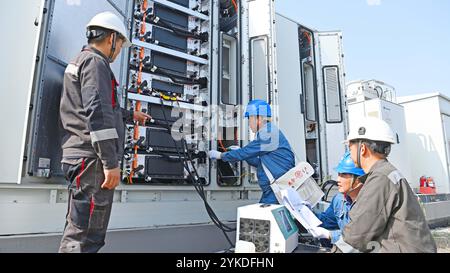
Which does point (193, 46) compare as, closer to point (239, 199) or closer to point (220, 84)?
point (220, 84)

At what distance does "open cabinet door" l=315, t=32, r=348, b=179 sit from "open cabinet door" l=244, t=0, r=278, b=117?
155cm

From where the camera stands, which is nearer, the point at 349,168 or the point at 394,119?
the point at 349,168

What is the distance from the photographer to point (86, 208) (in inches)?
65.8

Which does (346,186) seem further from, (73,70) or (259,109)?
(73,70)

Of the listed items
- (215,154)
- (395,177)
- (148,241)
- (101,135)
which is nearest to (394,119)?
(215,154)

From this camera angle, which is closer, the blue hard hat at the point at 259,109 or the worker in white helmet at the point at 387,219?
the worker in white helmet at the point at 387,219

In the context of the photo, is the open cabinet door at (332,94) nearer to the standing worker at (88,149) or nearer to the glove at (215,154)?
the glove at (215,154)

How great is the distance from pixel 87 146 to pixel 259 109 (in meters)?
1.97

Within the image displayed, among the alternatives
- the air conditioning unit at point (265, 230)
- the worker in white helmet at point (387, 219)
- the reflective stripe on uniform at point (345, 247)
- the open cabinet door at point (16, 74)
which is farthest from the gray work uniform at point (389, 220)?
the open cabinet door at point (16, 74)

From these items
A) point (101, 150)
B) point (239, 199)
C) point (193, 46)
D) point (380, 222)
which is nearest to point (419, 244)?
point (380, 222)

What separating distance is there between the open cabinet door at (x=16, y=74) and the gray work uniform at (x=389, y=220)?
2.17 metres

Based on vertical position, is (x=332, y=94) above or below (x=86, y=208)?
above

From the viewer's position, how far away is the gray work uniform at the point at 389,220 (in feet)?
5.00

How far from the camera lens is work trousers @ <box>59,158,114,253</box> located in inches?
65.0
